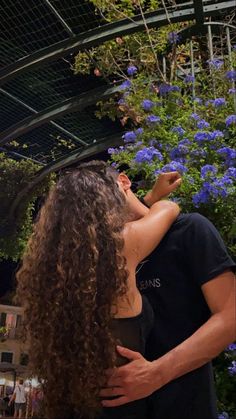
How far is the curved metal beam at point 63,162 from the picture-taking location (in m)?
7.59

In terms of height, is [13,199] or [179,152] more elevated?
[13,199]

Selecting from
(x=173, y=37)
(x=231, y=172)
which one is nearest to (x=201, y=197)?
(x=231, y=172)

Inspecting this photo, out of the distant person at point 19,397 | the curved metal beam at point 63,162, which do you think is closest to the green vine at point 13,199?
the curved metal beam at point 63,162

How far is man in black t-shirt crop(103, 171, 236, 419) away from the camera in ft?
4.06

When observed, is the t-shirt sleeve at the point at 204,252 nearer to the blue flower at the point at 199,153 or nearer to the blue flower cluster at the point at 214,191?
the blue flower cluster at the point at 214,191

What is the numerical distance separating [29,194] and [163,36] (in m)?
5.45

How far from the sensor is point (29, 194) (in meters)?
9.14

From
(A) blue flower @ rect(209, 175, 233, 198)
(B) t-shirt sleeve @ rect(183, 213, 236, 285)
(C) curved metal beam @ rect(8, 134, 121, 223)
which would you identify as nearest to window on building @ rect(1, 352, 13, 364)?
(C) curved metal beam @ rect(8, 134, 121, 223)

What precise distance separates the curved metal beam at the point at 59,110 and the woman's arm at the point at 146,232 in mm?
4277

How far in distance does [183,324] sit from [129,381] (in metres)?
0.20

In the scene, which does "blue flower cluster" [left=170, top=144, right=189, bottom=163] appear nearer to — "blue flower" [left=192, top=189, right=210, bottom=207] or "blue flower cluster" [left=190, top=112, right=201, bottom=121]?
"blue flower cluster" [left=190, top=112, right=201, bottom=121]

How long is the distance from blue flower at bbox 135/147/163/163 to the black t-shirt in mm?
1449

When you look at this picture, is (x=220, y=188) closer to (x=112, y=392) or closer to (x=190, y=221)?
(x=190, y=221)

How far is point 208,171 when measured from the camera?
2590mm
